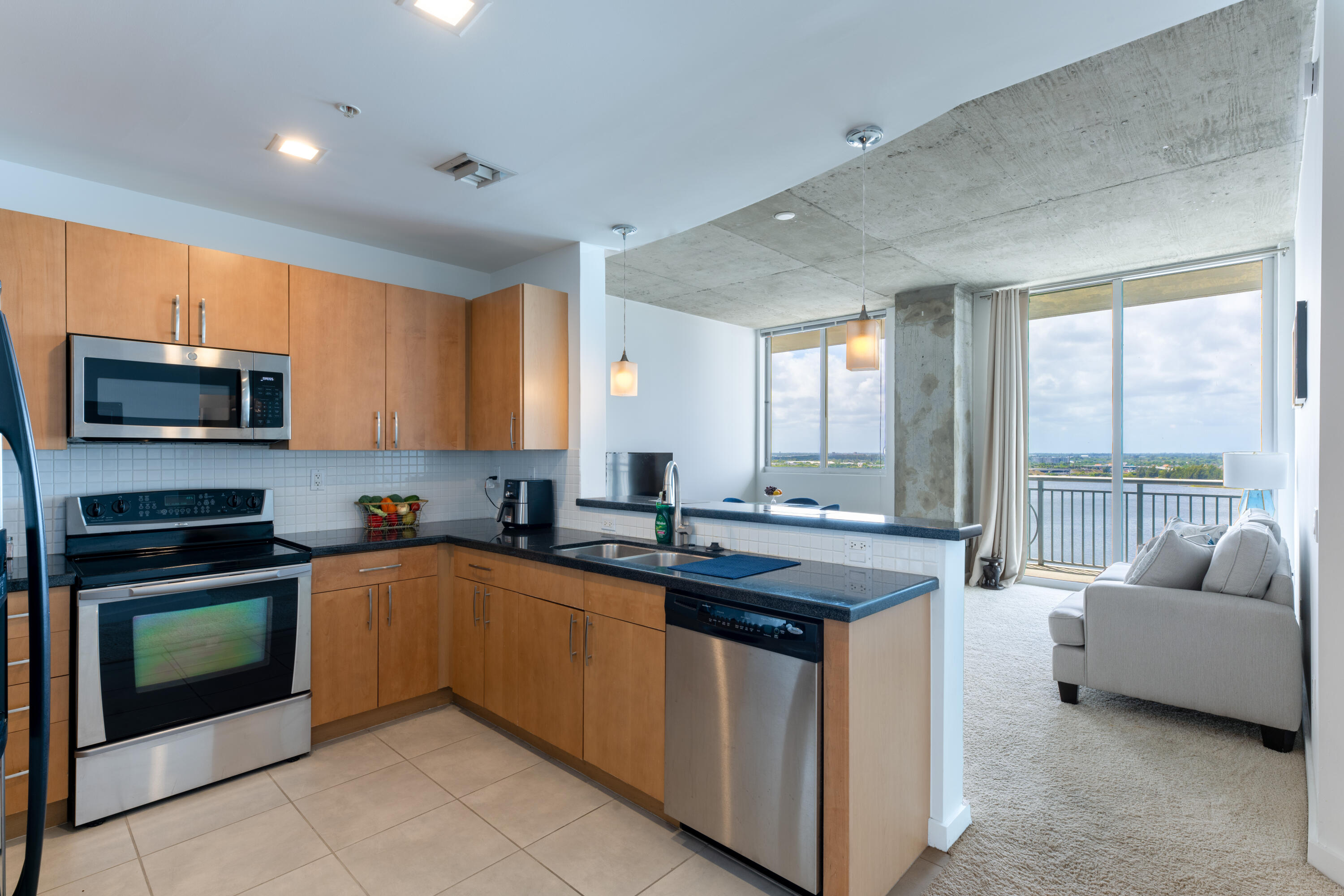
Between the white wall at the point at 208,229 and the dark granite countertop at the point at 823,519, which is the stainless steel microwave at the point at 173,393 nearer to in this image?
the white wall at the point at 208,229

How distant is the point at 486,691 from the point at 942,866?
2.04 m

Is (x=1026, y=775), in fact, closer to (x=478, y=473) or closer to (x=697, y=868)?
(x=697, y=868)

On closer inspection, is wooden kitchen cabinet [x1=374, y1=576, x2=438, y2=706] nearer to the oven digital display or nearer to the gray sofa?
the oven digital display

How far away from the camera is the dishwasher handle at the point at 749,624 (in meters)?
1.98

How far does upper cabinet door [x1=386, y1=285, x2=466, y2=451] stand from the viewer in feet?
12.1

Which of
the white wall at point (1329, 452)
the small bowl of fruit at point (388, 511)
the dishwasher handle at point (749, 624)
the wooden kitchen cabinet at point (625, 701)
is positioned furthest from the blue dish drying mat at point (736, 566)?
the small bowl of fruit at point (388, 511)

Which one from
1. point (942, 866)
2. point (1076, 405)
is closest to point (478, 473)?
point (942, 866)

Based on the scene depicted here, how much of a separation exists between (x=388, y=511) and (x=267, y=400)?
0.88 m

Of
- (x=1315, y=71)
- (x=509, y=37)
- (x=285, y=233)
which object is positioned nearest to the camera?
(x=509, y=37)

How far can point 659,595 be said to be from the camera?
2410mm

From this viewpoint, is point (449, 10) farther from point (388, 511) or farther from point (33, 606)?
point (388, 511)

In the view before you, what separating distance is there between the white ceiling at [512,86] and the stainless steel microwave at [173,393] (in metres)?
0.76

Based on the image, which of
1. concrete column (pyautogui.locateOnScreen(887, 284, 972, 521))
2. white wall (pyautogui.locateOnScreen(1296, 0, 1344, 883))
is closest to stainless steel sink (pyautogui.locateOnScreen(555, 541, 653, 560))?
white wall (pyautogui.locateOnScreen(1296, 0, 1344, 883))

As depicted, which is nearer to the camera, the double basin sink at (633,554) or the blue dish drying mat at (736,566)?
the blue dish drying mat at (736,566)
